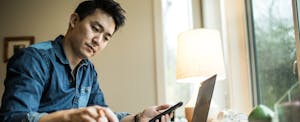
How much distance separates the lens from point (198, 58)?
180 centimetres

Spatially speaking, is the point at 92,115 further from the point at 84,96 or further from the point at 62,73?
the point at 84,96

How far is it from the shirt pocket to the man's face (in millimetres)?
151

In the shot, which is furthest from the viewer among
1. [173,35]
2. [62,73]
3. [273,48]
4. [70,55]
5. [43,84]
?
[173,35]

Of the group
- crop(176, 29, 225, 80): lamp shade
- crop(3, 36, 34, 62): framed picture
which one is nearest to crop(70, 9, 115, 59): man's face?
crop(176, 29, 225, 80): lamp shade

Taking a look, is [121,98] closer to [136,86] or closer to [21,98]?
[136,86]

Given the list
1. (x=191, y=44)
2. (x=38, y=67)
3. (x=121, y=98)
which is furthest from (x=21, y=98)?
(x=121, y=98)

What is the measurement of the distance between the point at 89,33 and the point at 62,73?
21 cm

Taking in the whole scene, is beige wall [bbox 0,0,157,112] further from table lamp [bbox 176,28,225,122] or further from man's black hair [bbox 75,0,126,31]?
man's black hair [bbox 75,0,126,31]

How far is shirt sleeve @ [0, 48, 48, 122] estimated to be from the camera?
1.06 m

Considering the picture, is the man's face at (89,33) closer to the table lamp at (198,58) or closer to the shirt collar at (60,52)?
the shirt collar at (60,52)

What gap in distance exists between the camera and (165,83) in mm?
2609

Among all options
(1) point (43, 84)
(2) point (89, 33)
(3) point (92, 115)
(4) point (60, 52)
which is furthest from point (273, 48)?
(3) point (92, 115)

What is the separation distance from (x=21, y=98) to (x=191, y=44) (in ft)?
3.24

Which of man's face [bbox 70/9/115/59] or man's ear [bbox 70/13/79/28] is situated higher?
man's ear [bbox 70/13/79/28]
